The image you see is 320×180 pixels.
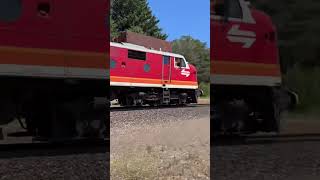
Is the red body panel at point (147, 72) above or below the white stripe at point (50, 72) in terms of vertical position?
above

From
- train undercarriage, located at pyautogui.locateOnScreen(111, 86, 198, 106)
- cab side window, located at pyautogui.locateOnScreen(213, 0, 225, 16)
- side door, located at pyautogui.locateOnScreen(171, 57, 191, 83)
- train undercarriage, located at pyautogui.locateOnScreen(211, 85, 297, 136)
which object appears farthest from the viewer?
side door, located at pyautogui.locateOnScreen(171, 57, 191, 83)

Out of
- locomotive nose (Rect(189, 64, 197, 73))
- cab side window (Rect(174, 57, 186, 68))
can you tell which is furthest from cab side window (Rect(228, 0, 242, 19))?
locomotive nose (Rect(189, 64, 197, 73))

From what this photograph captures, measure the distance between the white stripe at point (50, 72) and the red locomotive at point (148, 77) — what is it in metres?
13.2

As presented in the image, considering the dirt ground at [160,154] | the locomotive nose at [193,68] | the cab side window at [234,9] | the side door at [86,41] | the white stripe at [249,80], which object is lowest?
the dirt ground at [160,154]

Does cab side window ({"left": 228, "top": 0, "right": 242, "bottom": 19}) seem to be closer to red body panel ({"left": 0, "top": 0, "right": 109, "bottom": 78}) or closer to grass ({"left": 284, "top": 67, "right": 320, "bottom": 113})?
grass ({"left": 284, "top": 67, "right": 320, "bottom": 113})

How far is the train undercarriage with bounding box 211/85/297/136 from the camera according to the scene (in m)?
3.31

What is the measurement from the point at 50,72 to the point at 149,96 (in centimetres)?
1608

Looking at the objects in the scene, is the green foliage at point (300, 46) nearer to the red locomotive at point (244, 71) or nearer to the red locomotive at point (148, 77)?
the red locomotive at point (244, 71)

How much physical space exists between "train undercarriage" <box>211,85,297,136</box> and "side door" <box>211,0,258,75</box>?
157mm

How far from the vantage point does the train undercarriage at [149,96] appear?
18.6 metres

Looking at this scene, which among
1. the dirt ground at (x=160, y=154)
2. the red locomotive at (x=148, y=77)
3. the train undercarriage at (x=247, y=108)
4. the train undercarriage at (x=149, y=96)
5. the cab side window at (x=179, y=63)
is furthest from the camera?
the cab side window at (x=179, y=63)

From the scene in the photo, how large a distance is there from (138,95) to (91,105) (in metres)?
15.4

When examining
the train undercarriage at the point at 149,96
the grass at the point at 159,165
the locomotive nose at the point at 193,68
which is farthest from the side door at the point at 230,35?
the locomotive nose at the point at 193,68

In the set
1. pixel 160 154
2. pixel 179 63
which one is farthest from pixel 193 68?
pixel 160 154
